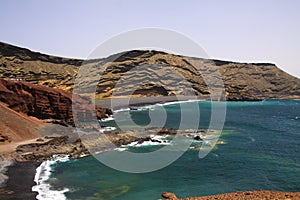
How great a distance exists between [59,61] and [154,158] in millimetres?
138816

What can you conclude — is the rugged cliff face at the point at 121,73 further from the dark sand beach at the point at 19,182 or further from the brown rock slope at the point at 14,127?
the dark sand beach at the point at 19,182

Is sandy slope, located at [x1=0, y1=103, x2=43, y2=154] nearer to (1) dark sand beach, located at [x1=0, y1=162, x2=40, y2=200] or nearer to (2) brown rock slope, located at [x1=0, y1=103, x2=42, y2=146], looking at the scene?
(2) brown rock slope, located at [x1=0, y1=103, x2=42, y2=146]

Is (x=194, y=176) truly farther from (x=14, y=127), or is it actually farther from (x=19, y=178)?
(x=14, y=127)

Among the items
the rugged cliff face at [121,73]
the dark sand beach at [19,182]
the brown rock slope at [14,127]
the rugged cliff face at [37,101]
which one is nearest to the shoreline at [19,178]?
the dark sand beach at [19,182]

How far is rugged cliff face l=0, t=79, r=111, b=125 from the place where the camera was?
194 ft

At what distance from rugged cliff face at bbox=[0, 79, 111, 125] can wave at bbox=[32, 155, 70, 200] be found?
952 inches

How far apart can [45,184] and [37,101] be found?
1411 inches

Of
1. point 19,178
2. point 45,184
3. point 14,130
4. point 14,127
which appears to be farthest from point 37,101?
point 45,184

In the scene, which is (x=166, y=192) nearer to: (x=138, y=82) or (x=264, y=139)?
(x=264, y=139)

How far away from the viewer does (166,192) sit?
2898 centimetres

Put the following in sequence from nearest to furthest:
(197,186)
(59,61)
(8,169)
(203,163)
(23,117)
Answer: (197,186) < (8,169) < (203,163) < (23,117) < (59,61)

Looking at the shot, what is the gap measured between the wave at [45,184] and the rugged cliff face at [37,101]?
2418cm

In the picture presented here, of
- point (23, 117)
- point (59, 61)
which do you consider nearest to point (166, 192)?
point (23, 117)

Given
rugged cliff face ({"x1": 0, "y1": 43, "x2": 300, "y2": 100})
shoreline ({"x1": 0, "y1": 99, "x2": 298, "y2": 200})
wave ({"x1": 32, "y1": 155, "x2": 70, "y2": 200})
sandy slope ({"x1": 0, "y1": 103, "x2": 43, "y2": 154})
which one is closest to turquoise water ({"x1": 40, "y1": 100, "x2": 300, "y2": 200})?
wave ({"x1": 32, "y1": 155, "x2": 70, "y2": 200})
